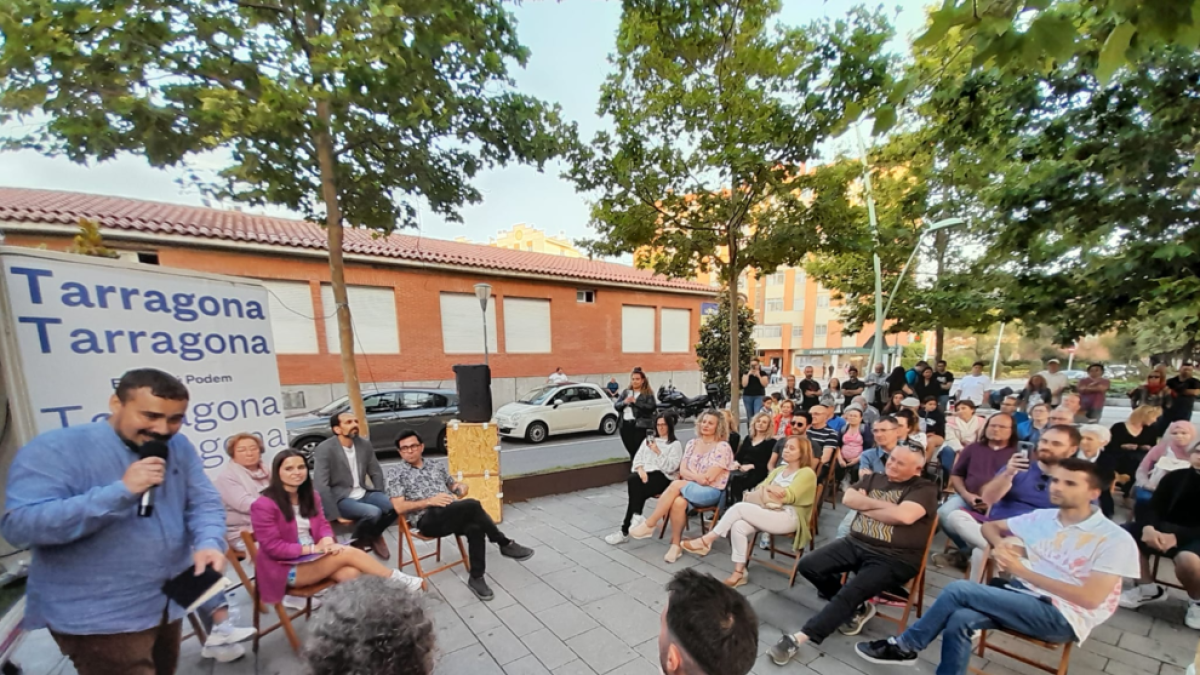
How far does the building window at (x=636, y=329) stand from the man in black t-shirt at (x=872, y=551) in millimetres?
12746

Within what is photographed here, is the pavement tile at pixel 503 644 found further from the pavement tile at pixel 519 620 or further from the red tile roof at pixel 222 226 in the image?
the red tile roof at pixel 222 226

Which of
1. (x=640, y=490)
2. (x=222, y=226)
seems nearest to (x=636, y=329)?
(x=640, y=490)

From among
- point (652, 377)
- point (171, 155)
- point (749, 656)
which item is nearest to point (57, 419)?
point (171, 155)

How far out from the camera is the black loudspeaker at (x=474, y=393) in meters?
4.36

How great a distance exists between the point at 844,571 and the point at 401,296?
11.5m

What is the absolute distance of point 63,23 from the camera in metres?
2.97

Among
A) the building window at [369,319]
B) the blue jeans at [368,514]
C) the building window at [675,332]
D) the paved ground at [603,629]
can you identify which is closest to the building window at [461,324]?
the building window at [369,319]

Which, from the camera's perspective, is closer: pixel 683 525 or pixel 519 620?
pixel 519 620

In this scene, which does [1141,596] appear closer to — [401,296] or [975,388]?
[975,388]

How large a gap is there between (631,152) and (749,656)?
5.45 meters

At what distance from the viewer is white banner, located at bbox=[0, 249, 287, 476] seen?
7.80ft

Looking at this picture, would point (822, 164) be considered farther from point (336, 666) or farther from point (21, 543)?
point (21, 543)

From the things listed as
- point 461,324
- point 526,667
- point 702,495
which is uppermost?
point 461,324

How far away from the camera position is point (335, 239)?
4543 mm
